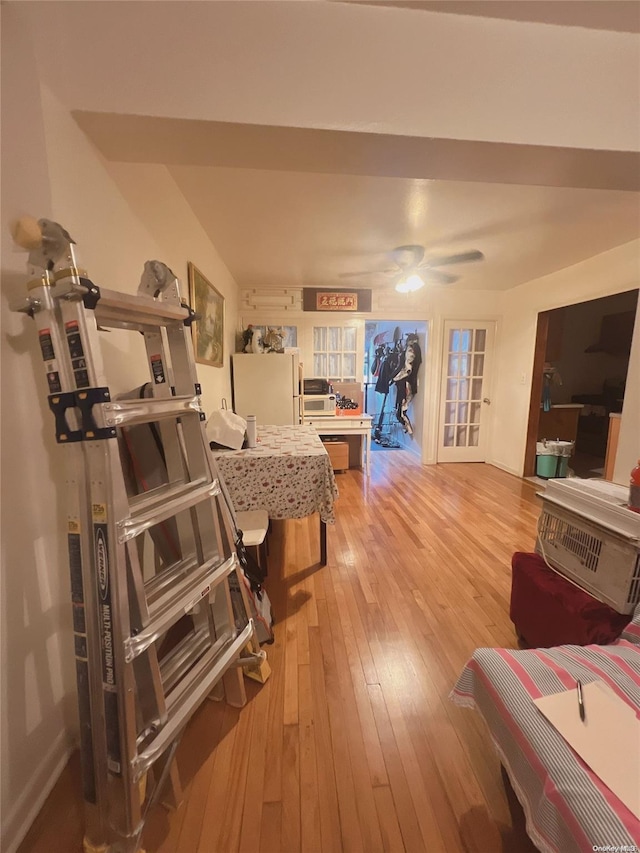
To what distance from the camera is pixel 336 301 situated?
13.5 feet

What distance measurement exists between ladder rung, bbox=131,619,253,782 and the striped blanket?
2.43 ft

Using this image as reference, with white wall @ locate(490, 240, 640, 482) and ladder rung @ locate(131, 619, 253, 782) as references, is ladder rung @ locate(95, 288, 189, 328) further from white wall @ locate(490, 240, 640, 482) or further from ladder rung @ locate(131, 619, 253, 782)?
white wall @ locate(490, 240, 640, 482)

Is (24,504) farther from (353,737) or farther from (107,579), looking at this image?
(353,737)

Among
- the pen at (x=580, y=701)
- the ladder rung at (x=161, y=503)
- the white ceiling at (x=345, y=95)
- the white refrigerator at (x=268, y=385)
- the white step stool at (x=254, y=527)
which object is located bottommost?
the white step stool at (x=254, y=527)

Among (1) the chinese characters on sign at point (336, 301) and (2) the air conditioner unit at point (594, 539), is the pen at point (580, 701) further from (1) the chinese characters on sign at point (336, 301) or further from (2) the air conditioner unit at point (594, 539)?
(1) the chinese characters on sign at point (336, 301)

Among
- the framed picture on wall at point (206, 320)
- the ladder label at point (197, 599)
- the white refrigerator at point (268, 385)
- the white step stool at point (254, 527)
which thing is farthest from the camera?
the white refrigerator at point (268, 385)

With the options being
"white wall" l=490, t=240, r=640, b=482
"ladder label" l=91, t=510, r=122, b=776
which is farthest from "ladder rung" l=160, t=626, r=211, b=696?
"white wall" l=490, t=240, r=640, b=482

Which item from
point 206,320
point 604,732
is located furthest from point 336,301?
point 604,732

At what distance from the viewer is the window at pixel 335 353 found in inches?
171

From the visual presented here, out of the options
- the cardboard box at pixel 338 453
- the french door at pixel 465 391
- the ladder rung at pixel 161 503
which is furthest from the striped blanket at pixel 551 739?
the french door at pixel 465 391

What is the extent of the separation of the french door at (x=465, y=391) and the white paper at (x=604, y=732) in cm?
399

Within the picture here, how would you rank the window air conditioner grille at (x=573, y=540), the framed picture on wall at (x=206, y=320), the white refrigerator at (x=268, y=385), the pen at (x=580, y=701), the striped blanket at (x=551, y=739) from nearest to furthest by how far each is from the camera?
the striped blanket at (x=551, y=739) → the pen at (x=580, y=701) → the window air conditioner grille at (x=573, y=540) → the framed picture on wall at (x=206, y=320) → the white refrigerator at (x=268, y=385)

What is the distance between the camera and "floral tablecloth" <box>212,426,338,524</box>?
1878 millimetres

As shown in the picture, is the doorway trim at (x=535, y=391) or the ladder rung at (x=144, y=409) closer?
the ladder rung at (x=144, y=409)
